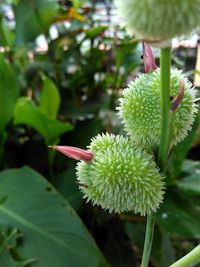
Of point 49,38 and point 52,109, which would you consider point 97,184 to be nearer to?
point 52,109

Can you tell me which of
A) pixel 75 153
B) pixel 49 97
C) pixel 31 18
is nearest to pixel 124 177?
pixel 75 153

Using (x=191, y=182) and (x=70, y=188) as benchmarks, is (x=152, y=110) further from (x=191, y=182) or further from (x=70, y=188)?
(x=70, y=188)

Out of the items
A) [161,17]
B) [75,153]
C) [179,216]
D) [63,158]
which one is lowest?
[63,158]

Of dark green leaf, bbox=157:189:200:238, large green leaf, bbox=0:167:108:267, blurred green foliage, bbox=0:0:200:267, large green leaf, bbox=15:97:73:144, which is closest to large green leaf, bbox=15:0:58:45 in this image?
blurred green foliage, bbox=0:0:200:267

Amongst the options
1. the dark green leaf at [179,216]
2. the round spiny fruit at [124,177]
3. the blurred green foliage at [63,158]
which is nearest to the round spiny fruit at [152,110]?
the round spiny fruit at [124,177]

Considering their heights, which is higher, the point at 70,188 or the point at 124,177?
the point at 124,177

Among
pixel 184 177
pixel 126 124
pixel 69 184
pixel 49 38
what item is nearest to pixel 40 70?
pixel 49 38
